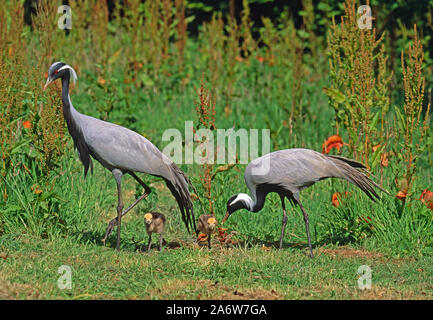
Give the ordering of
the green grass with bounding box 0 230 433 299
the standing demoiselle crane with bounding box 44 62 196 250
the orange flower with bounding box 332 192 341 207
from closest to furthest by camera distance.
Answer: the green grass with bounding box 0 230 433 299
the standing demoiselle crane with bounding box 44 62 196 250
the orange flower with bounding box 332 192 341 207

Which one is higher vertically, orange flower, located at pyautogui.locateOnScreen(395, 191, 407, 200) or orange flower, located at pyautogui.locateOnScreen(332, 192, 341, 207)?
orange flower, located at pyautogui.locateOnScreen(395, 191, 407, 200)

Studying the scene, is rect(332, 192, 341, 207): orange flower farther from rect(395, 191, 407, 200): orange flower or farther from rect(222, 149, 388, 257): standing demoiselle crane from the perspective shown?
rect(395, 191, 407, 200): orange flower

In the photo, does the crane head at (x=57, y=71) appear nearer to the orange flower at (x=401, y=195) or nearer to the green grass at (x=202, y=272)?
the green grass at (x=202, y=272)

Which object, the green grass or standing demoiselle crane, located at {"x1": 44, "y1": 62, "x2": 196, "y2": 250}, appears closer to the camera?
the green grass

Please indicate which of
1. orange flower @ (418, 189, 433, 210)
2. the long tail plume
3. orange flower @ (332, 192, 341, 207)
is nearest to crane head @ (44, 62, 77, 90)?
the long tail plume

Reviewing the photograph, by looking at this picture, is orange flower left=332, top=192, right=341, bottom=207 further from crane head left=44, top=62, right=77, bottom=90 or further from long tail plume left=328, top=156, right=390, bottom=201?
crane head left=44, top=62, right=77, bottom=90

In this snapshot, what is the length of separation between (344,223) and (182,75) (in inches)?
203

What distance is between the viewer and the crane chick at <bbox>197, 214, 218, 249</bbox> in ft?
22.1

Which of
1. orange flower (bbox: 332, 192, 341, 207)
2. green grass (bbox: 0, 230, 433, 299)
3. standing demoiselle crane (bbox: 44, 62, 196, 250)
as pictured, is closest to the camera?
green grass (bbox: 0, 230, 433, 299)

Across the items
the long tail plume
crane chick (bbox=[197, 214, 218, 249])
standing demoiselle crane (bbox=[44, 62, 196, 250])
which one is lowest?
crane chick (bbox=[197, 214, 218, 249])

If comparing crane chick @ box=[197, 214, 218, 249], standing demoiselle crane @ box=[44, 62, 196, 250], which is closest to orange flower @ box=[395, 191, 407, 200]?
crane chick @ box=[197, 214, 218, 249]

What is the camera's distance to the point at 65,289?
5555 mm

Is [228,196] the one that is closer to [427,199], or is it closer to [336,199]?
[336,199]

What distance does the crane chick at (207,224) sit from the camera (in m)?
6.72
